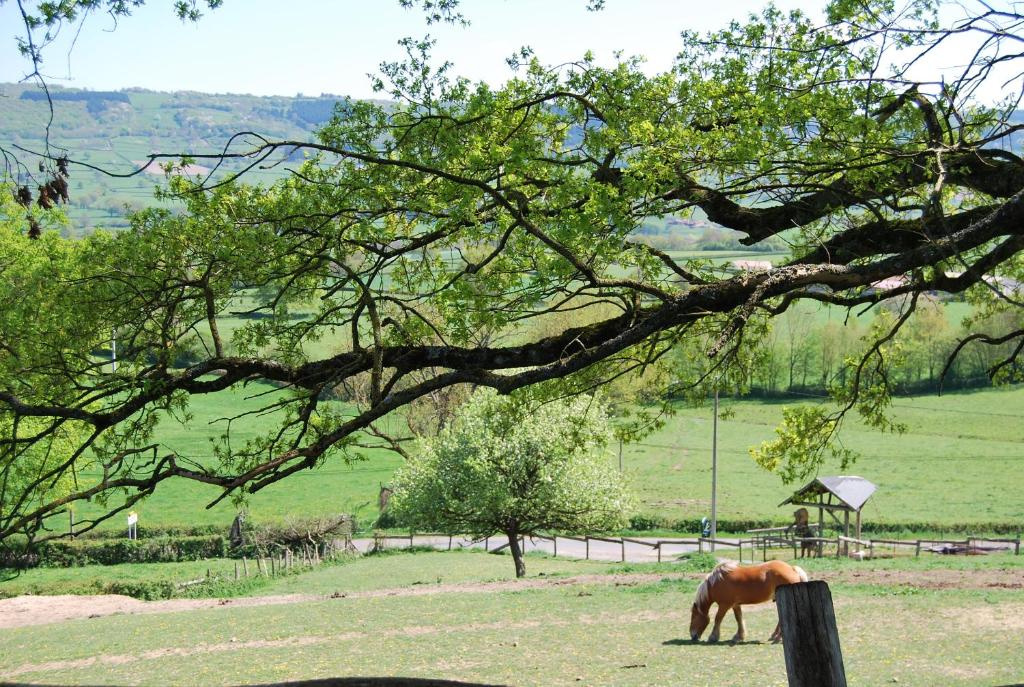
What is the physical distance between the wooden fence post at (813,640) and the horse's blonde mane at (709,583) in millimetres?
11442

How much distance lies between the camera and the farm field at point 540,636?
1416 centimetres

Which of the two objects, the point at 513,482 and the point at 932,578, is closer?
the point at 932,578

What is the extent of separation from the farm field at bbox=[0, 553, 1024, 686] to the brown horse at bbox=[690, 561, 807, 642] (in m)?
0.43

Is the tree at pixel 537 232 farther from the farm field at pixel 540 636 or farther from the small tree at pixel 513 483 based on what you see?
the small tree at pixel 513 483

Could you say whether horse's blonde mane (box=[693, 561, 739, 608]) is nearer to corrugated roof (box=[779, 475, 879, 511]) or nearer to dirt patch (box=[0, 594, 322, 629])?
dirt patch (box=[0, 594, 322, 629])

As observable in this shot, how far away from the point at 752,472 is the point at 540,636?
205 ft

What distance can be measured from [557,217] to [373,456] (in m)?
77.9

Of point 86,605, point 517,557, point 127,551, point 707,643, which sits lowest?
point 127,551

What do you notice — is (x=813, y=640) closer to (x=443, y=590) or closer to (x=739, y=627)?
(x=739, y=627)

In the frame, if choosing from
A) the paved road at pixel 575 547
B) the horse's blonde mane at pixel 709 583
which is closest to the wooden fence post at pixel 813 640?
the horse's blonde mane at pixel 709 583

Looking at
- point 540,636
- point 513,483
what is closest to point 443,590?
point 513,483

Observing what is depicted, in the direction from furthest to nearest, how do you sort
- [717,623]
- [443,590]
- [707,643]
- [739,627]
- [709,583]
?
1. [443,590]
2. [739,627]
3. [717,623]
4. [707,643]
5. [709,583]

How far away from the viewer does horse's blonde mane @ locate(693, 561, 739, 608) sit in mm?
16000

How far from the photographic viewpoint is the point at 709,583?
52.7 ft
